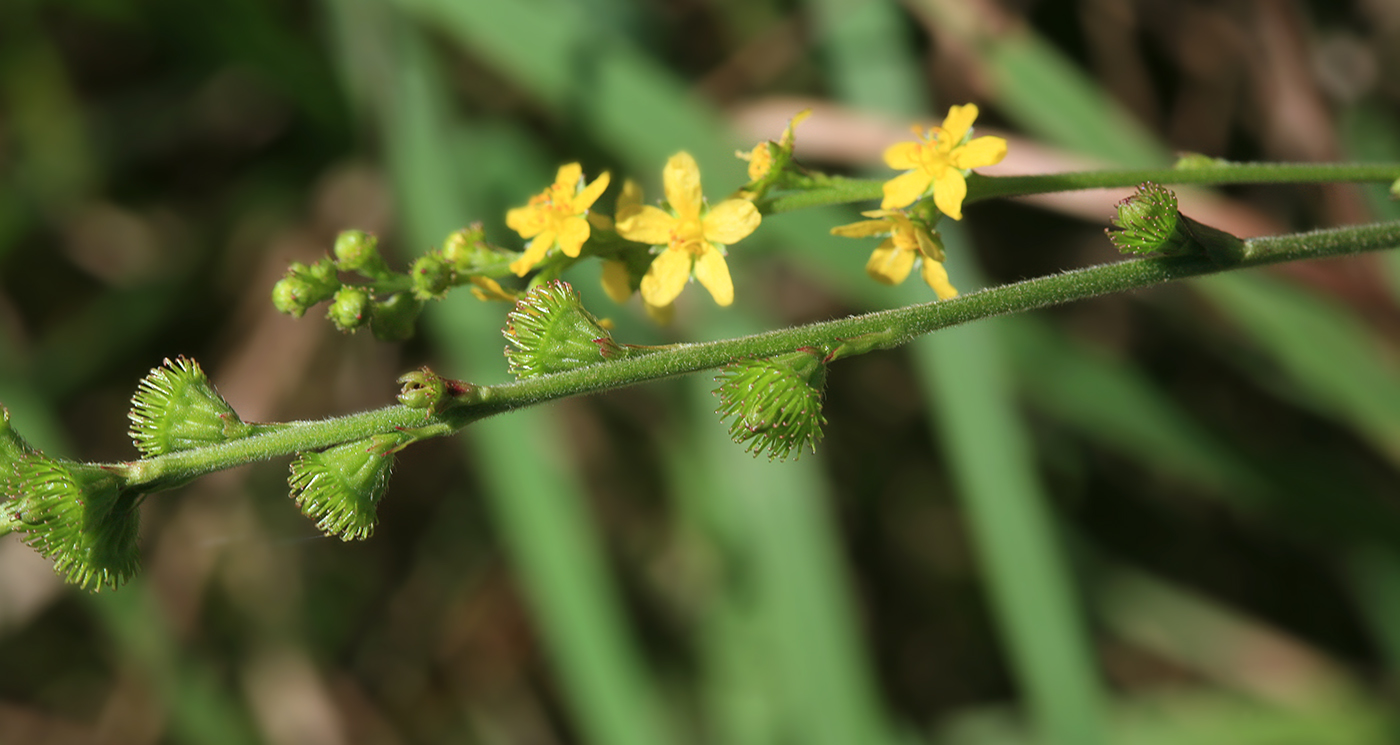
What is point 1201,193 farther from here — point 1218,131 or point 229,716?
point 229,716

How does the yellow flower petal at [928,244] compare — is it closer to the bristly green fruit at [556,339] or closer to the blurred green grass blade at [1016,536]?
the bristly green fruit at [556,339]

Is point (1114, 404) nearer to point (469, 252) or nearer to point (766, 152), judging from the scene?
point (766, 152)

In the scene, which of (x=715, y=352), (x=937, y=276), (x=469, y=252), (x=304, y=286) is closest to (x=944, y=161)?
(x=937, y=276)

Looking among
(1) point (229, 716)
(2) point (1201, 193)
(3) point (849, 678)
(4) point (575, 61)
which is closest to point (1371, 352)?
(2) point (1201, 193)

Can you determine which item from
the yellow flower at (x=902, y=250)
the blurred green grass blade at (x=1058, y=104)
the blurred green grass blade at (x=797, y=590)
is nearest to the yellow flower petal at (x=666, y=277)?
the yellow flower at (x=902, y=250)

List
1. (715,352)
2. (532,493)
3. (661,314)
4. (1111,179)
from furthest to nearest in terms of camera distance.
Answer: (532,493)
(661,314)
(1111,179)
(715,352)

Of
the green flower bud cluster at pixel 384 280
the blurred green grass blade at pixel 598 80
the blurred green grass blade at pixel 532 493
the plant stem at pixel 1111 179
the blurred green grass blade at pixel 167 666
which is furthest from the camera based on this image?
the blurred green grass blade at pixel 167 666
